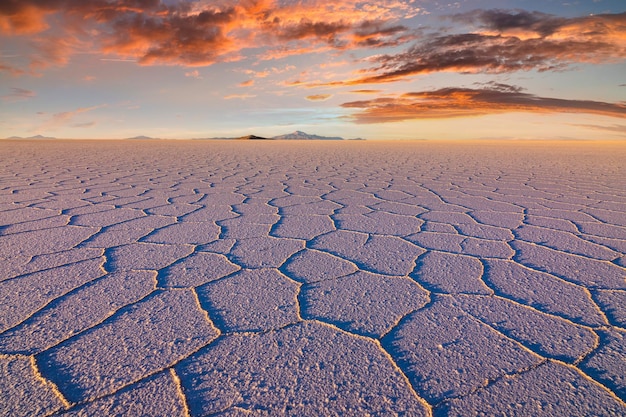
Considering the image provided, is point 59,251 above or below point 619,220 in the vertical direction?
above

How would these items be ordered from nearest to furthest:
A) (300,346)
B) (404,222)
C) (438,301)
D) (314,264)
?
1. (300,346)
2. (438,301)
3. (314,264)
4. (404,222)

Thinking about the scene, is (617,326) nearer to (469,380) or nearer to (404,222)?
(469,380)

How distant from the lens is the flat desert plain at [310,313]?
96 centimetres

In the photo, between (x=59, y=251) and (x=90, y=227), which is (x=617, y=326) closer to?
(x=59, y=251)

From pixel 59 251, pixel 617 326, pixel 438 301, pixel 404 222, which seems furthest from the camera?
pixel 404 222

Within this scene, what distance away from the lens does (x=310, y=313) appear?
4.45 feet

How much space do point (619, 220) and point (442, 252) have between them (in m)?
1.57

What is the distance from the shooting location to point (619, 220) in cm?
272

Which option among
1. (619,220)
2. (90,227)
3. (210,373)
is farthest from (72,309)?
(619,220)

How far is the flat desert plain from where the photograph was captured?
960mm

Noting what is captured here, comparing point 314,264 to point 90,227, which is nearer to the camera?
point 314,264

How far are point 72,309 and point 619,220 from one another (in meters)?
3.12

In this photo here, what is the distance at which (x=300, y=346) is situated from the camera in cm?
116

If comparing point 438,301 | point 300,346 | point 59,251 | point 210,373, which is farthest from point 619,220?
point 59,251
